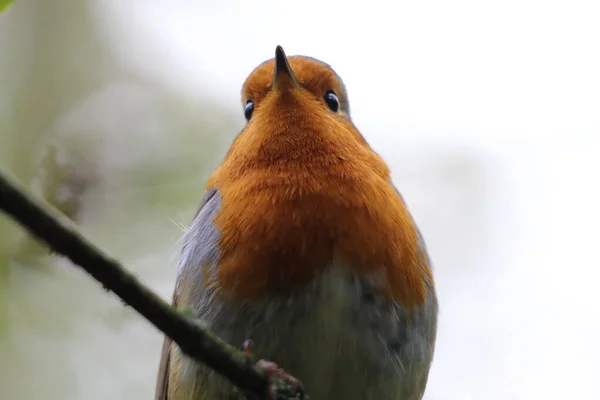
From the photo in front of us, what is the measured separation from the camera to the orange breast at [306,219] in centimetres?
281

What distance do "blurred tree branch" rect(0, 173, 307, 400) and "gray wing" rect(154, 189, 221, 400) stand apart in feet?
3.33

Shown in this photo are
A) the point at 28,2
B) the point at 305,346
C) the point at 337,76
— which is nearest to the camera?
the point at 305,346

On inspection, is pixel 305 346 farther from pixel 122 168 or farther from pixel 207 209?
pixel 122 168

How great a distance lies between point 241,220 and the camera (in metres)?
2.94

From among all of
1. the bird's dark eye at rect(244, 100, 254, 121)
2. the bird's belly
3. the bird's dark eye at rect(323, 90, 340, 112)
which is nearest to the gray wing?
the bird's belly

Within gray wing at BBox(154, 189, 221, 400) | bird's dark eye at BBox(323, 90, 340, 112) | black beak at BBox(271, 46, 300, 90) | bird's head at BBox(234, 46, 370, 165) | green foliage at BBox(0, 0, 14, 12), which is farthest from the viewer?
bird's dark eye at BBox(323, 90, 340, 112)

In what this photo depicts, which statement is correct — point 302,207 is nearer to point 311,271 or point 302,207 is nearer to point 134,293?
point 311,271

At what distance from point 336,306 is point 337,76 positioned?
5.06ft

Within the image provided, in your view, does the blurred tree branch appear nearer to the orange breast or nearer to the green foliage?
the green foliage

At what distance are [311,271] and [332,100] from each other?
1223 millimetres

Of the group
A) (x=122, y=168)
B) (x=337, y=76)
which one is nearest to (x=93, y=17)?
(x=122, y=168)

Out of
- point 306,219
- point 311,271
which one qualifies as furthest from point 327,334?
point 306,219

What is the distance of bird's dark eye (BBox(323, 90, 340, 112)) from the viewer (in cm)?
374

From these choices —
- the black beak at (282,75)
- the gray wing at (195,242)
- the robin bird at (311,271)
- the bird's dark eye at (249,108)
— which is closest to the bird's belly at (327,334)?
the robin bird at (311,271)
